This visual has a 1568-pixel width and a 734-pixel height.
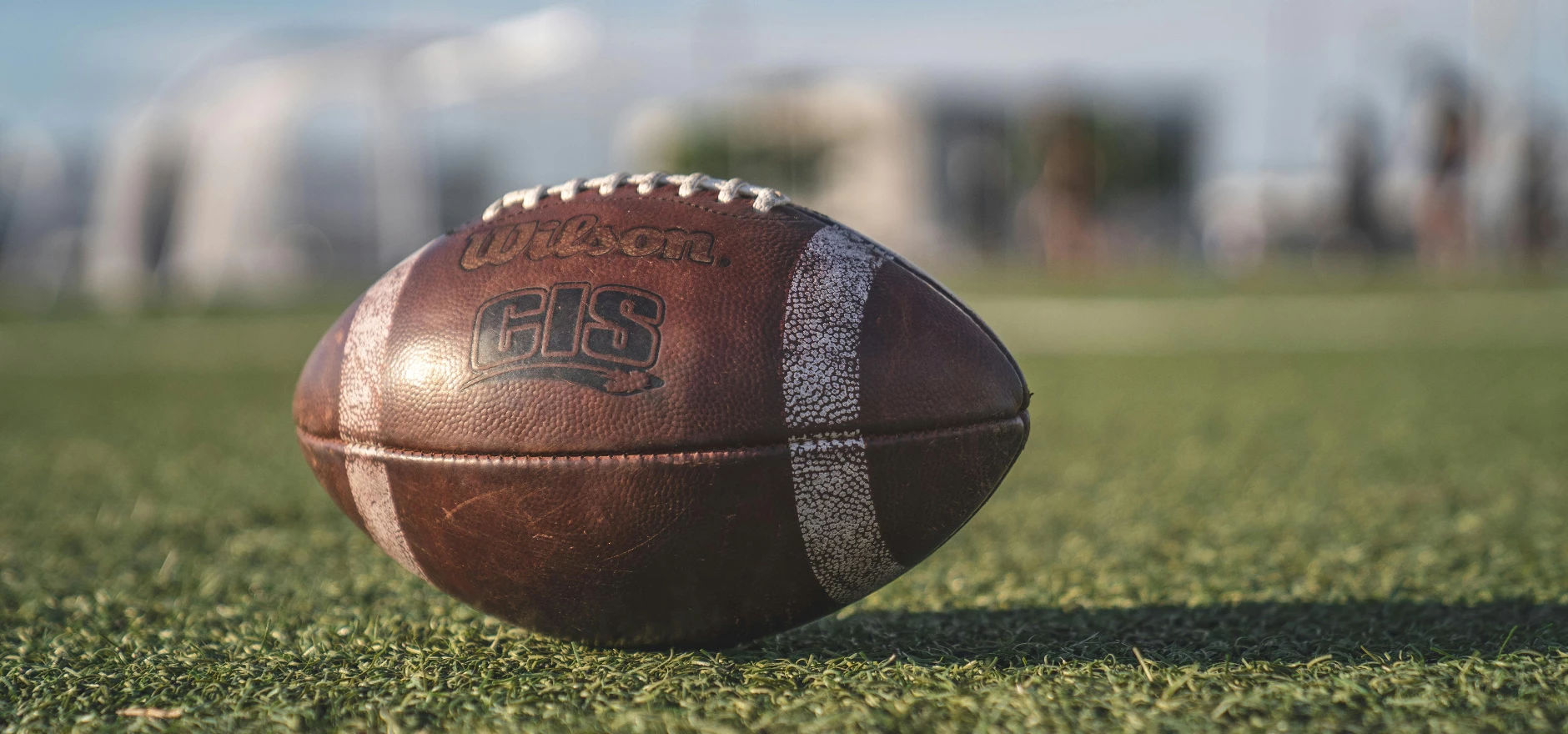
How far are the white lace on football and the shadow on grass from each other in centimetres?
63

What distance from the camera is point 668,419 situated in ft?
5.08

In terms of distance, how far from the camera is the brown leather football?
156 centimetres

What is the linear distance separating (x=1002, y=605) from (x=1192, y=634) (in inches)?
13.0

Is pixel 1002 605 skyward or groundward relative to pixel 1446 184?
groundward

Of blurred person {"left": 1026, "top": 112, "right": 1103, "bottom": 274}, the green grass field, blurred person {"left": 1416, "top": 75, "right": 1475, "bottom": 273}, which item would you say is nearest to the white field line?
blurred person {"left": 1416, "top": 75, "right": 1475, "bottom": 273}

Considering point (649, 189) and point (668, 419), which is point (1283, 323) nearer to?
point (649, 189)

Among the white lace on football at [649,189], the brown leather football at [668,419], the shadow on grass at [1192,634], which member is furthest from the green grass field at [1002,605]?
the white lace on football at [649,189]

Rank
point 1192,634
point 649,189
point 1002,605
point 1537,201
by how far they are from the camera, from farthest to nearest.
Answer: point 1537,201, point 1002,605, point 1192,634, point 649,189

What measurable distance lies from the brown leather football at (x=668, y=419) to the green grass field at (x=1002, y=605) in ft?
0.49

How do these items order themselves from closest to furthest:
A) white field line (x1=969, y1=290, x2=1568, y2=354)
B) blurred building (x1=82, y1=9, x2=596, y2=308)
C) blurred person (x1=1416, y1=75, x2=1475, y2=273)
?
white field line (x1=969, y1=290, x2=1568, y2=354), blurred person (x1=1416, y1=75, x2=1475, y2=273), blurred building (x1=82, y1=9, x2=596, y2=308)

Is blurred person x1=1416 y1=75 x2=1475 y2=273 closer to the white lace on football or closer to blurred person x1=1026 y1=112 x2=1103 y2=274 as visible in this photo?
blurred person x1=1026 y1=112 x2=1103 y2=274

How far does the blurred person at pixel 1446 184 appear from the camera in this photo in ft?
43.3

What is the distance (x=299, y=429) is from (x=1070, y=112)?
63.9 ft

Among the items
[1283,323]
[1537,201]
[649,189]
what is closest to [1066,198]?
[1537,201]
